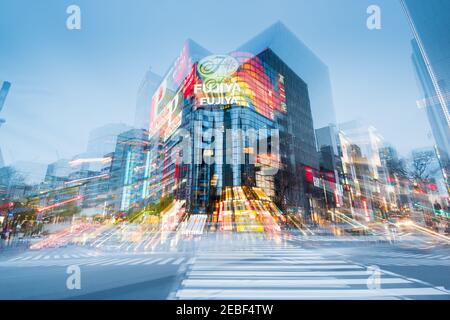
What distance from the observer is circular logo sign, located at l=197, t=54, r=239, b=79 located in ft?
73.9

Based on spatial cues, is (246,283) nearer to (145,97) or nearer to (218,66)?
(218,66)

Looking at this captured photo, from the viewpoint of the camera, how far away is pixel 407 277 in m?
5.55

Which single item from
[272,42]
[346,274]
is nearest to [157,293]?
[346,274]

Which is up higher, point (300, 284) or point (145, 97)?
point (145, 97)

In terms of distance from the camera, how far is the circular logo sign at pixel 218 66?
2252 centimetres

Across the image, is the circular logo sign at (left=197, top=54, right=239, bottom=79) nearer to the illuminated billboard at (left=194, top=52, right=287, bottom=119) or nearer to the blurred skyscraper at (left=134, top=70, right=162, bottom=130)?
the illuminated billboard at (left=194, top=52, right=287, bottom=119)

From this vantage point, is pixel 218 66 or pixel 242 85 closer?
pixel 218 66

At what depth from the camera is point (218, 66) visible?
2325 centimetres

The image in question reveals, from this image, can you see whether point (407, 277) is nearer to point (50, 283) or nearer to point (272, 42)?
point (50, 283)

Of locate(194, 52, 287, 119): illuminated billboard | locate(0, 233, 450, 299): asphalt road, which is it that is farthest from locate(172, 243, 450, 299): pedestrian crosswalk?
locate(194, 52, 287, 119): illuminated billboard

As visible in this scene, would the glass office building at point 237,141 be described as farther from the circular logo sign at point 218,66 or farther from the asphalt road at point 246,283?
the asphalt road at point 246,283

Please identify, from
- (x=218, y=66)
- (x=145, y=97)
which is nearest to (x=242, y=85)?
(x=218, y=66)

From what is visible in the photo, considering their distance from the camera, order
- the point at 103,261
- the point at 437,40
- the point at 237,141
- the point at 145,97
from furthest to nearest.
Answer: the point at 145,97
the point at 237,141
the point at 437,40
the point at 103,261

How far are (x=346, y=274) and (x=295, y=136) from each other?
4001 cm
